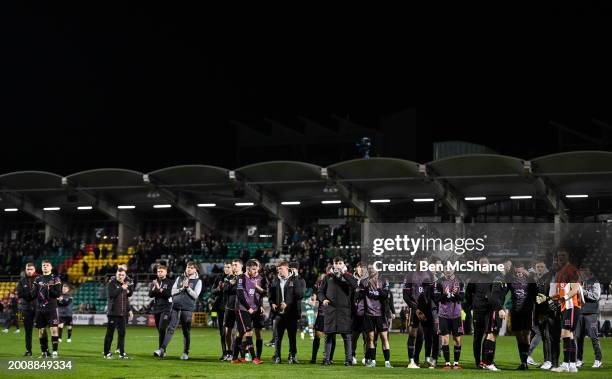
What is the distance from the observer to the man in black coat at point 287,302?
2019cm

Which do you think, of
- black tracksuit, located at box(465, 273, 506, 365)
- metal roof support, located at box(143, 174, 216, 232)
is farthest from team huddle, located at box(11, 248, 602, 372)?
metal roof support, located at box(143, 174, 216, 232)

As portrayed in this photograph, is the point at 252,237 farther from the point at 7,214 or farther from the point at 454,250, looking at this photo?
the point at 454,250

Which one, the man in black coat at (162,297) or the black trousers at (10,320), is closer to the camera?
the man in black coat at (162,297)

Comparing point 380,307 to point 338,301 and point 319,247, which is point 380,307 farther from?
point 319,247

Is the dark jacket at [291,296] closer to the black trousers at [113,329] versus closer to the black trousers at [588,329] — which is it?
the black trousers at [113,329]

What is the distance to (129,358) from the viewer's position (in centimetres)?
2089

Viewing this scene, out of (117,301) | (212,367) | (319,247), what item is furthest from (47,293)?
(319,247)

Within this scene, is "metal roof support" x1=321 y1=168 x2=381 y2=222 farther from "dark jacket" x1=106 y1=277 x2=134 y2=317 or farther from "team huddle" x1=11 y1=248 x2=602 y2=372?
"dark jacket" x1=106 y1=277 x2=134 y2=317

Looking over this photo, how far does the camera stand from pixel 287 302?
2016cm

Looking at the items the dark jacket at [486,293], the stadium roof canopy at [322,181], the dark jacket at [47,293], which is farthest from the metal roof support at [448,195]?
the dark jacket at [47,293]

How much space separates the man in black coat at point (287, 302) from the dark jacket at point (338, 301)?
82 cm

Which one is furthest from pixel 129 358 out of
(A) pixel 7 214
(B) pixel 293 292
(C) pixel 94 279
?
(A) pixel 7 214

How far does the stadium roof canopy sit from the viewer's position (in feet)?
139

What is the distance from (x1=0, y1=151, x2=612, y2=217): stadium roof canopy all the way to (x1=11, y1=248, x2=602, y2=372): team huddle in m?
22.6
